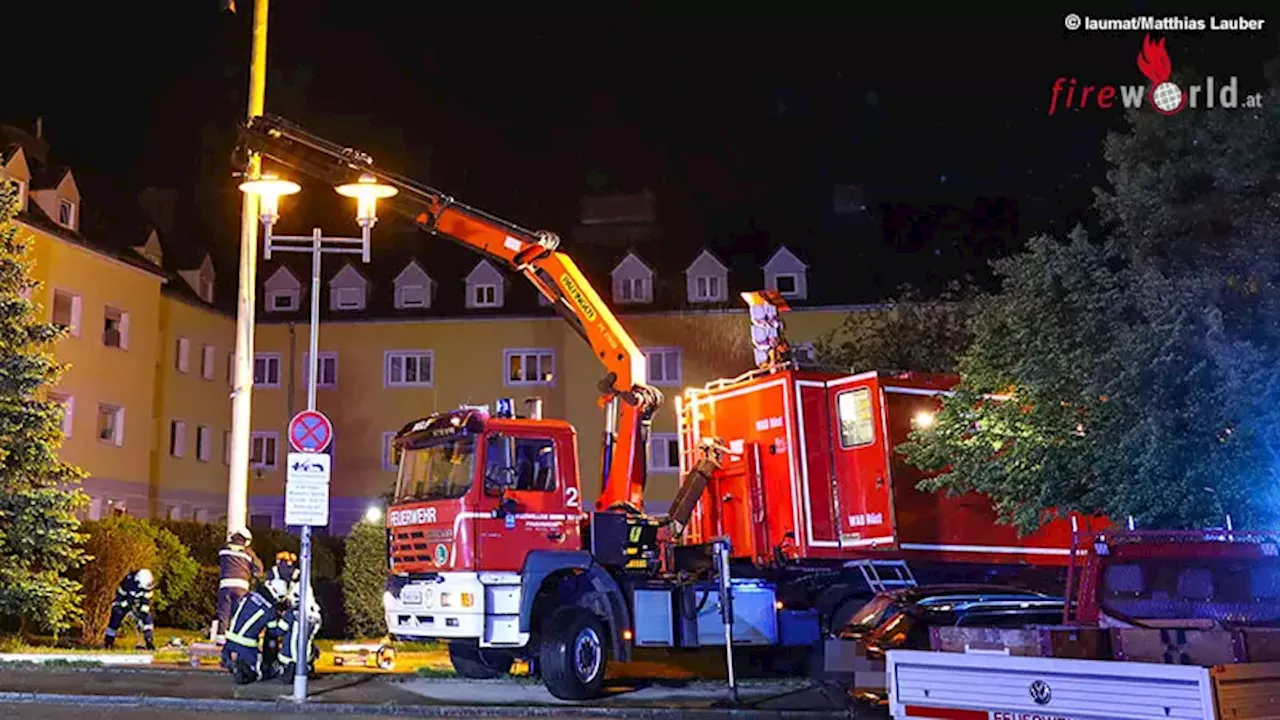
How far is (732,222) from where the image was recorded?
153 ft

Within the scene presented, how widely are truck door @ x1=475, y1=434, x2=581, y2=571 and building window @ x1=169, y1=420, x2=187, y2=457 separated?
27869 millimetres

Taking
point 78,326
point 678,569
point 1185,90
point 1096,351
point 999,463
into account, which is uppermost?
point 78,326

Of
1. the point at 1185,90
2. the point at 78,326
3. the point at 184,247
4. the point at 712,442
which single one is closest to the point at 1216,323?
the point at 1185,90

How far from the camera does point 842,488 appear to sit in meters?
16.0

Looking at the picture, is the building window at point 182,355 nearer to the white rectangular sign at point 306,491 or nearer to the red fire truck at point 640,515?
the red fire truck at point 640,515

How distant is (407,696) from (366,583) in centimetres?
990

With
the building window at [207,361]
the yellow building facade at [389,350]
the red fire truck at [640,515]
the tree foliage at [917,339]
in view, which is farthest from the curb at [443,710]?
the building window at [207,361]

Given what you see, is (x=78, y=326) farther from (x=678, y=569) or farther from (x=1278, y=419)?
(x=1278, y=419)

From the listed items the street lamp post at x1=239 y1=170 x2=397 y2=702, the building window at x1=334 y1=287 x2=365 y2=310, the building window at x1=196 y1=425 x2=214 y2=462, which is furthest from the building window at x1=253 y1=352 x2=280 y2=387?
the street lamp post at x1=239 y1=170 x2=397 y2=702

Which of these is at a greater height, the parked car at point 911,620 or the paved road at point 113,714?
the parked car at point 911,620

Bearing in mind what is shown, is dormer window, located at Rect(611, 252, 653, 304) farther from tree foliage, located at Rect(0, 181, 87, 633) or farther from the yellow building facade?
tree foliage, located at Rect(0, 181, 87, 633)

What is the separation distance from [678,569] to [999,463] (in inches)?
157

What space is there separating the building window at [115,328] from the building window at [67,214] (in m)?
2.40

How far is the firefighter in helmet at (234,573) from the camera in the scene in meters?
17.4
